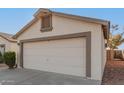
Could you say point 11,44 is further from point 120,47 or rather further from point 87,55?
point 120,47

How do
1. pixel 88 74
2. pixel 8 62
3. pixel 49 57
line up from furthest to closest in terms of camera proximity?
pixel 8 62 < pixel 49 57 < pixel 88 74

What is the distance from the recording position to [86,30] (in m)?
8.21

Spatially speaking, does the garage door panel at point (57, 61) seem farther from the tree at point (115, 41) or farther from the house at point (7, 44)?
the tree at point (115, 41)

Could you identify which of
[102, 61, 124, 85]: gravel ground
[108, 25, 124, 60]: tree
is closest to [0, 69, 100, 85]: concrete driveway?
[102, 61, 124, 85]: gravel ground

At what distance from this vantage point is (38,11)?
1066 centimetres

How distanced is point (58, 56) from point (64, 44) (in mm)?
958

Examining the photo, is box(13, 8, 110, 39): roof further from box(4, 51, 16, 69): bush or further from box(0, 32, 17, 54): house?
box(0, 32, 17, 54): house

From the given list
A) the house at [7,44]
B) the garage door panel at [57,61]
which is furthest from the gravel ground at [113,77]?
the house at [7,44]

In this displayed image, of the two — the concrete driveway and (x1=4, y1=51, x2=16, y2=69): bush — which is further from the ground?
(x1=4, y1=51, x2=16, y2=69): bush

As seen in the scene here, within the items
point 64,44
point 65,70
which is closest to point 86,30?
point 64,44

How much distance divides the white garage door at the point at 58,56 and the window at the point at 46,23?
1.01 m

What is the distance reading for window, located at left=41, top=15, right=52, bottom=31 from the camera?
10.1m
